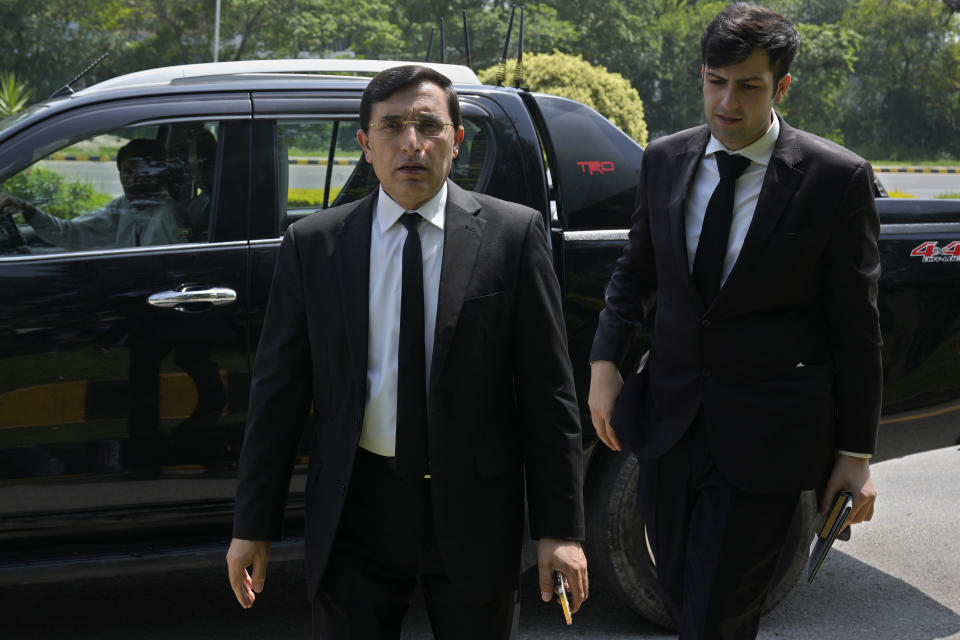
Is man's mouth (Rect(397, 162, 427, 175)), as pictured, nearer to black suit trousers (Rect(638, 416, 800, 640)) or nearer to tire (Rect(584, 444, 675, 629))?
black suit trousers (Rect(638, 416, 800, 640))

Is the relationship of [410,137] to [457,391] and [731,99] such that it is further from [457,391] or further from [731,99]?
[731,99]

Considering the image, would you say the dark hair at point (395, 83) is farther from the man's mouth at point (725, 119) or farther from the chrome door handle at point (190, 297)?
the chrome door handle at point (190, 297)

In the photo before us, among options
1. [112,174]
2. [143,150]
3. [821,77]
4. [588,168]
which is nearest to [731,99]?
[588,168]

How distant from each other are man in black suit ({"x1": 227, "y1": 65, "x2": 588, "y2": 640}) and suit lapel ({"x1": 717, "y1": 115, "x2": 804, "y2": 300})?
1.49 ft

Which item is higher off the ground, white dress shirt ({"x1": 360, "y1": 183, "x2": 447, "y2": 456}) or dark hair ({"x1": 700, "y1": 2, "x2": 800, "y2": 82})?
dark hair ({"x1": 700, "y1": 2, "x2": 800, "y2": 82})

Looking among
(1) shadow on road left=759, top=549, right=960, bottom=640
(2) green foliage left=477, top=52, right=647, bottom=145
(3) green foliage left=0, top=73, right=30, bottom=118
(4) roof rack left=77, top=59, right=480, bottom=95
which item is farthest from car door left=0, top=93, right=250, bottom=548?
(2) green foliage left=477, top=52, right=647, bottom=145

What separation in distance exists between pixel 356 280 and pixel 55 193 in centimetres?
190

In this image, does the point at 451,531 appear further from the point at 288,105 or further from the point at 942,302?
the point at 942,302

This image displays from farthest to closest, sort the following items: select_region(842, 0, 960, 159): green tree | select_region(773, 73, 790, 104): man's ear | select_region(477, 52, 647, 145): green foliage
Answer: select_region(842, 0, 960, 159): green tree < select_region(477, 52, 647, 145): green foliage < select_region(773, 73, 790, 104): man's ear

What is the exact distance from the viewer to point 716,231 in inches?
96.6

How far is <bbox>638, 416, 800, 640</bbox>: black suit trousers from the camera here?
2.42m

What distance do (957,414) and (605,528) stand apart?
1.40m

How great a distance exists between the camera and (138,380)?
10.9ft

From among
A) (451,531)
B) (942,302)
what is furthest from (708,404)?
(942,302)
